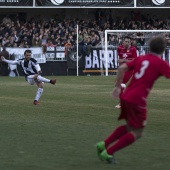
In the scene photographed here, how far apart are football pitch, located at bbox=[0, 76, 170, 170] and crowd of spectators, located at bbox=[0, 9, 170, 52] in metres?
18.4

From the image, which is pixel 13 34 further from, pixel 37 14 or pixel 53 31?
pixel 37 14

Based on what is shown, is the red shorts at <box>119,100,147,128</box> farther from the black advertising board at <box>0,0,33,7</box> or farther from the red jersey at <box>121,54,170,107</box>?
the black advertising board at <box>0,0,33,7</box>

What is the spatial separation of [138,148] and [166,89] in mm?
16043

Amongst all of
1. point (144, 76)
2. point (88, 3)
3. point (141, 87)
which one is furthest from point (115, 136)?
point (88, 3)

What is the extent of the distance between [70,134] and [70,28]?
31.3 meters

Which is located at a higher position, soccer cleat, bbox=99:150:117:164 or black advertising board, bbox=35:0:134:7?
black advertising board, bbox=35:0:134:7

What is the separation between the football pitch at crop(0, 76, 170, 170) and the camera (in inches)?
377

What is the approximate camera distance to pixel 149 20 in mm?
47219

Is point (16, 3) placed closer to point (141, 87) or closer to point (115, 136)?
point (115, 136)

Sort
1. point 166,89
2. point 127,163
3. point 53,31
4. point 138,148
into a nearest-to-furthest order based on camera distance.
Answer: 1. point 127,163
2. point 138,148
3. point 166,89
4. point 53,31

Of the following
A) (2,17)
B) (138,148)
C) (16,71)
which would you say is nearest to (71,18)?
(2,17)

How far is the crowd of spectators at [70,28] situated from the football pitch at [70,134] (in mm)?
18366

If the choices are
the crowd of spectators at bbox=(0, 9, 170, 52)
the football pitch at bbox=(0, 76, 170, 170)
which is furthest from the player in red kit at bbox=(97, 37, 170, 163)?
the crowd of spectators at bbox=(0, 9, 170, 52)

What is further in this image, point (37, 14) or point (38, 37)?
point (37, 14)
